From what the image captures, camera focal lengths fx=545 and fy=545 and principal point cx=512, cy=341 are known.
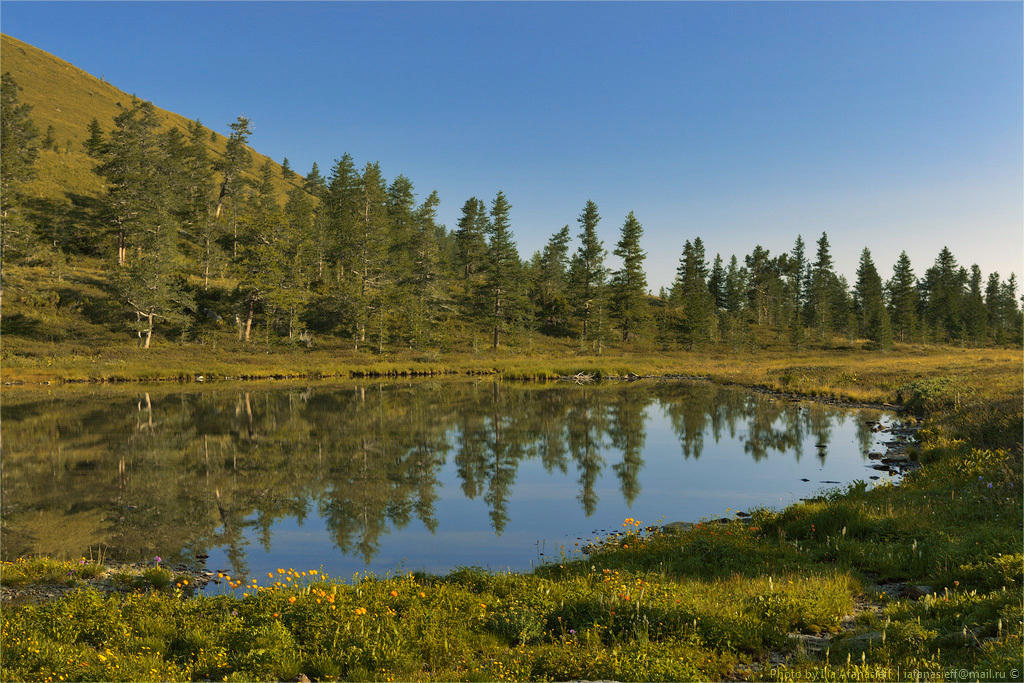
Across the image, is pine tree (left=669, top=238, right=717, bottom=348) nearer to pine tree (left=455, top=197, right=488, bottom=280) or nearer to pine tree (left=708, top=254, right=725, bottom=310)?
pine tree (left=708, top=254, right=725, bottom=310)

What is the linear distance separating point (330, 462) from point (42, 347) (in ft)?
170

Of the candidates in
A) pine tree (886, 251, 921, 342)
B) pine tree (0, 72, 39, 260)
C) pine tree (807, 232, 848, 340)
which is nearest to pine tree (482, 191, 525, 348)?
pine tree (0, 72, 39, 260)

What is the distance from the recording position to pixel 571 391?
4847 centimetres

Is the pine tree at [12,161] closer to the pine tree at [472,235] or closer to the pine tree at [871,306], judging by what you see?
the pine tree at [472,235]

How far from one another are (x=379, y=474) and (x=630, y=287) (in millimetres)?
79942

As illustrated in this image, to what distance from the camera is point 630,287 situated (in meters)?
94.1

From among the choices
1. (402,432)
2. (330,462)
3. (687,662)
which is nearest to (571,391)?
(402,432)

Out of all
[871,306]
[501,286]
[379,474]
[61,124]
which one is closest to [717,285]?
[871,306]

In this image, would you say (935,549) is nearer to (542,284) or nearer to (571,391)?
(571,391)

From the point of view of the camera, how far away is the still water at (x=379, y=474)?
1316 cm

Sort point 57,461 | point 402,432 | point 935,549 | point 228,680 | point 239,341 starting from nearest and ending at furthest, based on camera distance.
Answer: point 228,680 < point 935,549 < point 57,461 < point 402,432 < point 239,341

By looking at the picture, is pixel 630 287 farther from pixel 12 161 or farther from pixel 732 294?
pixel 12 161

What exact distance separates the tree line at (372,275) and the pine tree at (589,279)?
291 mm

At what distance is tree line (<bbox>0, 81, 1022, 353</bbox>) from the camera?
67562 millimetres
